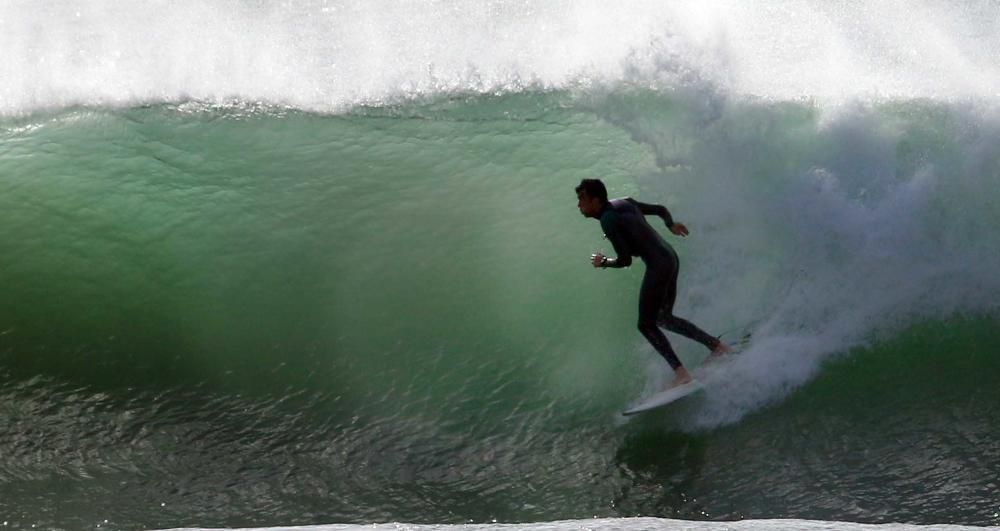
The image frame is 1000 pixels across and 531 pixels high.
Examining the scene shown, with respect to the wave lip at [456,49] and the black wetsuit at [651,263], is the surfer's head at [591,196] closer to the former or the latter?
the black wetsuit at [651,263]

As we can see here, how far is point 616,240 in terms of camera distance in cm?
666

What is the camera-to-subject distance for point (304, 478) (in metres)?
6.54

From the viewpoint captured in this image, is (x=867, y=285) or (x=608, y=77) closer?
(x=867, y=285)

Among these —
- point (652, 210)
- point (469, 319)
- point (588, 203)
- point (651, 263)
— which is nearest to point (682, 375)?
point (651, 263)

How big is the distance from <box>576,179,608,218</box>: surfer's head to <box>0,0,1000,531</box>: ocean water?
110cm

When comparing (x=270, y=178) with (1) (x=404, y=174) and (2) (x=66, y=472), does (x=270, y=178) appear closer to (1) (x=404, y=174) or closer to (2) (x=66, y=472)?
(1) (x=404, y=174)

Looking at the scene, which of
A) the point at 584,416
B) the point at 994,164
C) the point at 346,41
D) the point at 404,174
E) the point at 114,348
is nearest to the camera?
the point at 584,416

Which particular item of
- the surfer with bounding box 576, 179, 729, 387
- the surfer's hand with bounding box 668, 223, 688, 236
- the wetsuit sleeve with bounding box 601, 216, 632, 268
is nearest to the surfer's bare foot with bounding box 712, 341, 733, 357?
the surfer with bounding box 576, 179, 729, 387

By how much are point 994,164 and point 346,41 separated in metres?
4.57

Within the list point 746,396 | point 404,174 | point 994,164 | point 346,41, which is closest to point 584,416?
point 746,396

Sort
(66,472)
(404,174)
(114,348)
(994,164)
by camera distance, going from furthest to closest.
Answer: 1. (404,174)
2. (994,164)
3. (114,348)
4. (66,472)

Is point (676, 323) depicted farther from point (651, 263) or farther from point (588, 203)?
point (588, 203)

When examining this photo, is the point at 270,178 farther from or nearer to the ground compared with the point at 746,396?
farther from the ground

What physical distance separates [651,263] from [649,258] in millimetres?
32
